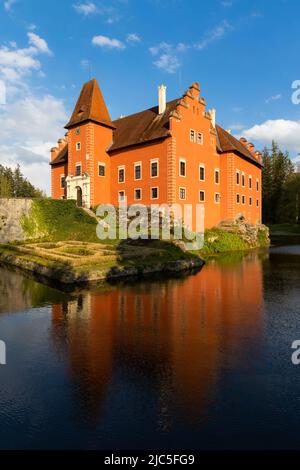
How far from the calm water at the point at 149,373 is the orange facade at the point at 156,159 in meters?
25.1

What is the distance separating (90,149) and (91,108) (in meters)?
5.62

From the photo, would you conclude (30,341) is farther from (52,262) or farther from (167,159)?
(167,159)

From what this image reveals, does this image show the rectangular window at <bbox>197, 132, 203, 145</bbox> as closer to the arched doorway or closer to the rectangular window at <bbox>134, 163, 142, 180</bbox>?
the rectangular window at <bbox>134, 163, 142, 180</bbox>

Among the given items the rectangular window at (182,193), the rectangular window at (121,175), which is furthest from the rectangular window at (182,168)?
the rectangular window at (121,175)

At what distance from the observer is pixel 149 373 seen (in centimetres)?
804

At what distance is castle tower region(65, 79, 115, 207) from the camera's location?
41.8 metres

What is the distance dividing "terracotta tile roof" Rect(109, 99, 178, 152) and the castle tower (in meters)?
2.02

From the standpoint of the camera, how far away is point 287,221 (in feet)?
293

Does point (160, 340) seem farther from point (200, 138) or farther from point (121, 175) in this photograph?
point (200, 138)

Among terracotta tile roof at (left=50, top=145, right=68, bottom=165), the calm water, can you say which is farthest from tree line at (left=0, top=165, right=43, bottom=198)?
the calm water

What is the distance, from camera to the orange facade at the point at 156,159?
38125 millimetres

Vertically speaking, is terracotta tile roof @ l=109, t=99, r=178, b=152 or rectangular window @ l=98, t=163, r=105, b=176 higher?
terracotta tile roof @ l=109, t=99, r=178, b=152

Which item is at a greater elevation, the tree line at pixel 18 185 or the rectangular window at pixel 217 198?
the tree line at pixel 18 185

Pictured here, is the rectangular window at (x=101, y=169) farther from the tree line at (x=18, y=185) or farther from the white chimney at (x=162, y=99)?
the tree line at (x=18, y=185)
